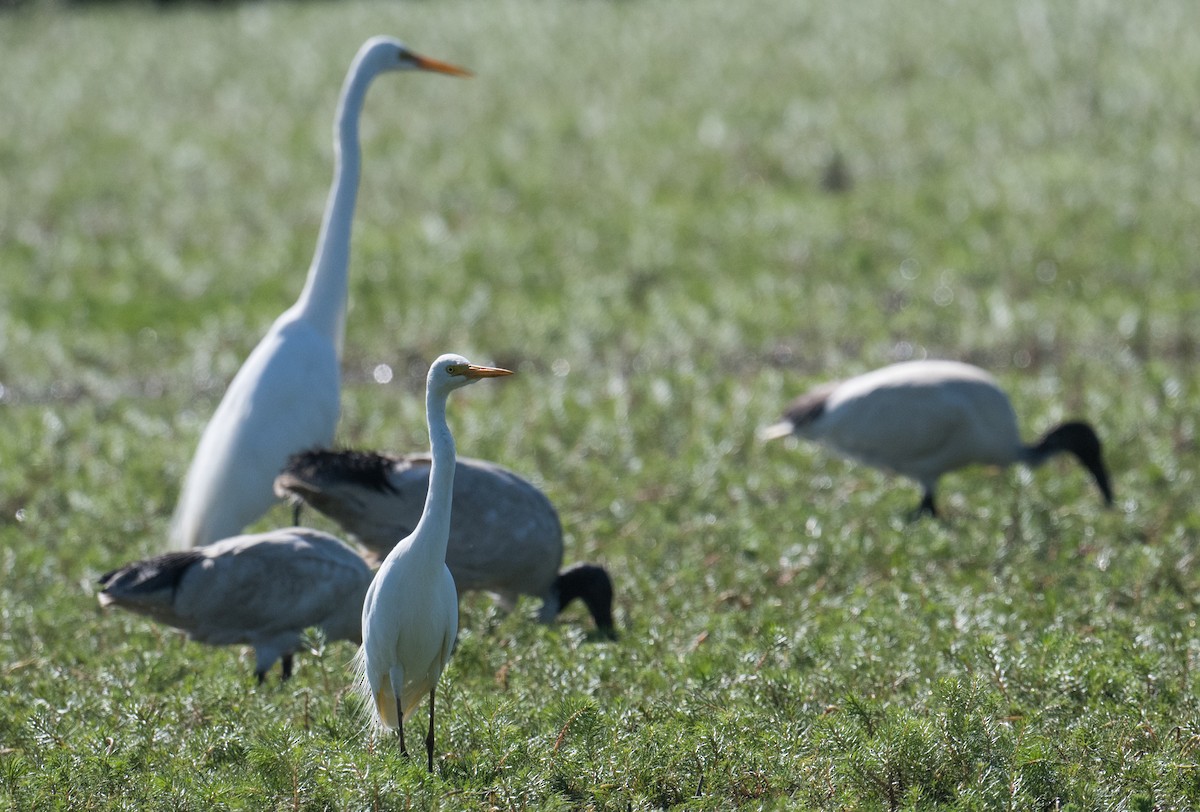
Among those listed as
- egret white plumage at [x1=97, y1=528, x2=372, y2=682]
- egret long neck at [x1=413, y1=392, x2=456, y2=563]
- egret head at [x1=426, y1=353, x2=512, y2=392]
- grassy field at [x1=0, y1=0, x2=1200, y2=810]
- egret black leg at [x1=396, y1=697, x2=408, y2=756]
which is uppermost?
egret head at [x1=426, y1=353, x2=512, y2=392]

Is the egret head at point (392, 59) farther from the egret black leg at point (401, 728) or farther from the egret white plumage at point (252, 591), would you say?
the egret black leg at point (401, 728)

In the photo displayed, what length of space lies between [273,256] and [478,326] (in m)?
2.43

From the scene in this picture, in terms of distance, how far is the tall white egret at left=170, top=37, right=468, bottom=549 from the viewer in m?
6.76

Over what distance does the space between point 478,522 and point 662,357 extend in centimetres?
452

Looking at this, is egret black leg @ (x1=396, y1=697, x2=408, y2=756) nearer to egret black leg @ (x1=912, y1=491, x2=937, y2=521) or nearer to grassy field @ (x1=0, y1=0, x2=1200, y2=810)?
grassy field @ (x1=0, y1=0, x2=1200, y2=810)

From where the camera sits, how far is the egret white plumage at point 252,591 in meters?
5.71

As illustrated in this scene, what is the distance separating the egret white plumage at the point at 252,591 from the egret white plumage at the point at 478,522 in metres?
0.34

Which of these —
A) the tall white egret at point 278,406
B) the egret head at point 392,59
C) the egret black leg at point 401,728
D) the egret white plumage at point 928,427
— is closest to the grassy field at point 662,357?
the egret black leg at point 401,728

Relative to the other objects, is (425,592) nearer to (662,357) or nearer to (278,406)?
(278,406)

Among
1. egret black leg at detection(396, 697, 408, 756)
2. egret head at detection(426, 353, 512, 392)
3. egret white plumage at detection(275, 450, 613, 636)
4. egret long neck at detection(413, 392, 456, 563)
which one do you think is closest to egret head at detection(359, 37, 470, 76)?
egret white plumage at detection(275, 450, 613, 636)

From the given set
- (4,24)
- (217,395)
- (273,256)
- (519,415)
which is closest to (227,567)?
(519,415)

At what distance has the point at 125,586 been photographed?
566 cm

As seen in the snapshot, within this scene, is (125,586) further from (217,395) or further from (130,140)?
(130,140)

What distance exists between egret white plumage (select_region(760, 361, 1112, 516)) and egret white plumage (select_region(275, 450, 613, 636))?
6.93ft
